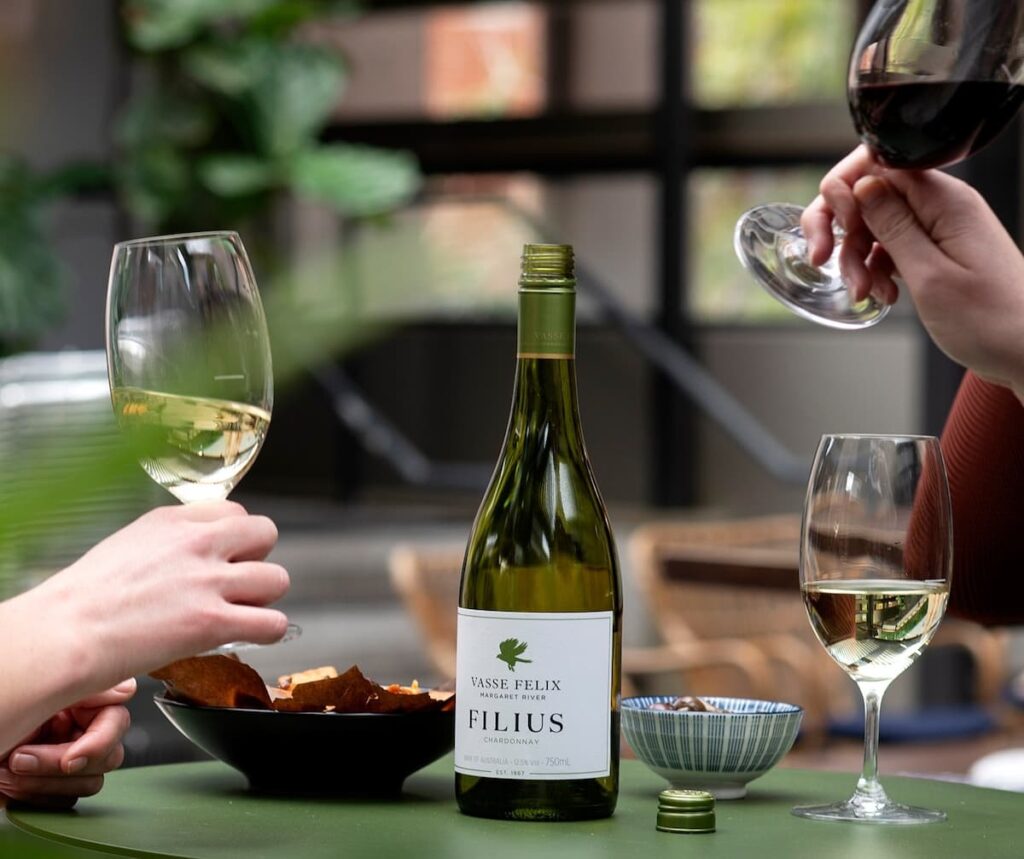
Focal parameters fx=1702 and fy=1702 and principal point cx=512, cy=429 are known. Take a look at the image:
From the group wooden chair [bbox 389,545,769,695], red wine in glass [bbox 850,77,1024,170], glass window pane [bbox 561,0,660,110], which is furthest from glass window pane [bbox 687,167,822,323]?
red wine in glass [bbox 850,77,1024,170]

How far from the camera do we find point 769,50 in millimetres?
6699

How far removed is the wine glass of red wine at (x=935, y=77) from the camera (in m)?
0.97

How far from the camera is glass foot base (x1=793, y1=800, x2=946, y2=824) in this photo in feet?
3.13

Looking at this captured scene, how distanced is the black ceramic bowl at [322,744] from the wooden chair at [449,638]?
8.63 feet

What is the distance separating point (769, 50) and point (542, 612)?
608 cm

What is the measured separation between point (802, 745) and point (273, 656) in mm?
1602

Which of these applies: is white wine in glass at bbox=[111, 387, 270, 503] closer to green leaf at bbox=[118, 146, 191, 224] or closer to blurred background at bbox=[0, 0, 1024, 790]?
blurred background at bbox=[0, 0, 1024, 790]

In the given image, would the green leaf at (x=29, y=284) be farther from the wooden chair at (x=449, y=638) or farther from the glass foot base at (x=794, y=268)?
the glass foot base at (x=794, y=268)

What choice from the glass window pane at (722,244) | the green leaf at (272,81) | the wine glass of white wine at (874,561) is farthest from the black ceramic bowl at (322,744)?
the glass window pane at (722,244)

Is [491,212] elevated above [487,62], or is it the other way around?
[487,62]

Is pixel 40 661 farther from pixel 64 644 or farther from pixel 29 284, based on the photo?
pixel 29 284

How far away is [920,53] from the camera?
97cm

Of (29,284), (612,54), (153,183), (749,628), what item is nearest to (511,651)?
(749,628)

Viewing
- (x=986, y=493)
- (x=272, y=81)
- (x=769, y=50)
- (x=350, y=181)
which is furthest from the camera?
(x=769, y=50)
